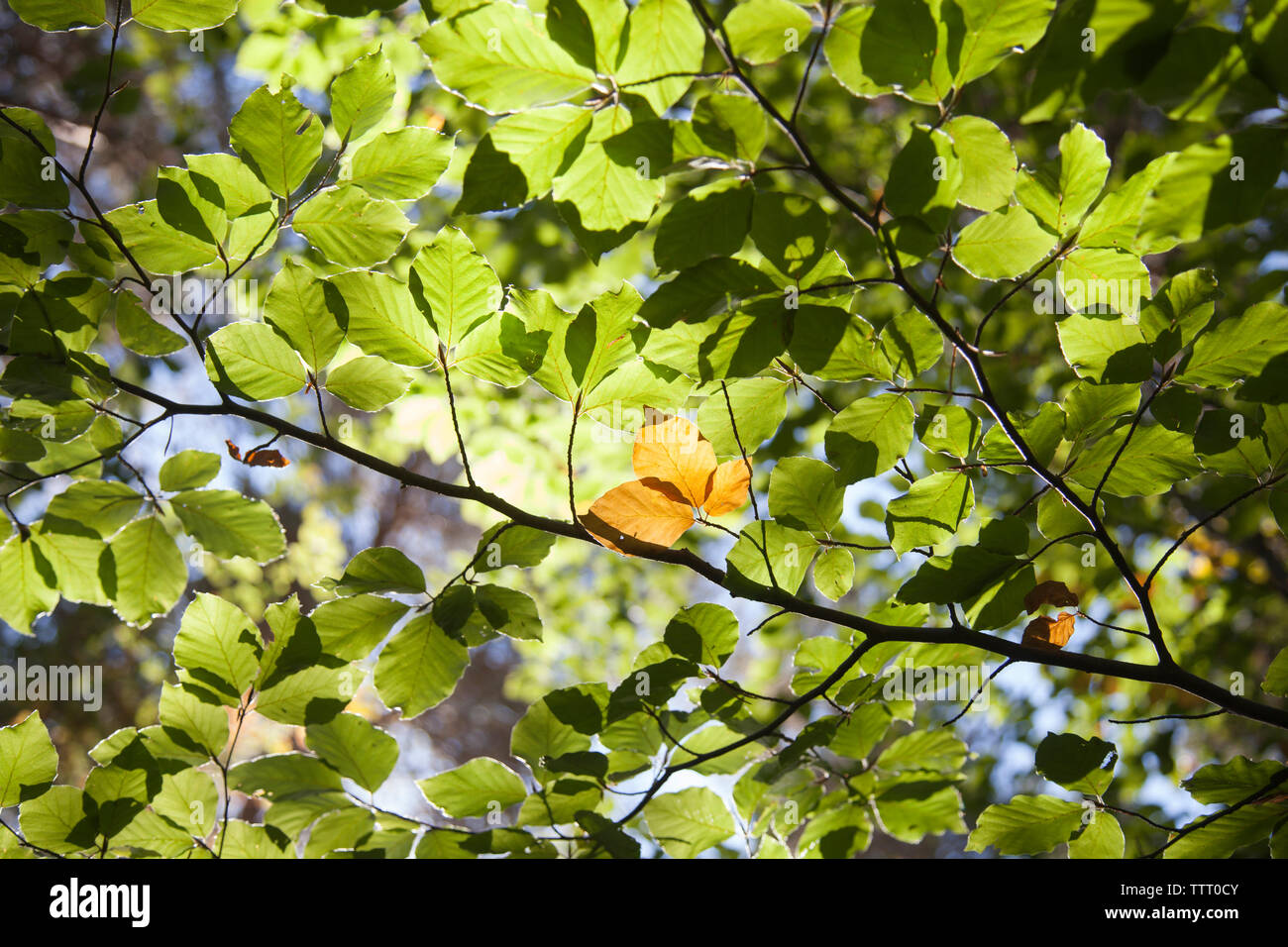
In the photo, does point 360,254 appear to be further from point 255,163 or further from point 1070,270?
point 1070,270

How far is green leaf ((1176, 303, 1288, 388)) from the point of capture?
82 centimetres

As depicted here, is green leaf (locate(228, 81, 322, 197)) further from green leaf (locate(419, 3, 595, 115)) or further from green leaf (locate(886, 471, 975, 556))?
green leaf (locate(886, 471, 975, 556))

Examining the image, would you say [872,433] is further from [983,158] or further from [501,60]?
[501,60]

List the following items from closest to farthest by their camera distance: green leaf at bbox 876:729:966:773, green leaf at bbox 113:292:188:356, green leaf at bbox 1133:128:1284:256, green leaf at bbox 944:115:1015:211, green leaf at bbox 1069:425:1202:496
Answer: green leaf at bbox 1133:128:1284:256, green leaf at bbox 944:115:1015:211, green leaf at bbox 1069:425:1202:496, green leaf at bbox 113:292:188:356, green leaf at bbox 876:729:966:773

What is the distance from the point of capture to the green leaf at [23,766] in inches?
34.5

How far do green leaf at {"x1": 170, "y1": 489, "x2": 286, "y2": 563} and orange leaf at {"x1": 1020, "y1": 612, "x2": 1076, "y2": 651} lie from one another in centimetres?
91

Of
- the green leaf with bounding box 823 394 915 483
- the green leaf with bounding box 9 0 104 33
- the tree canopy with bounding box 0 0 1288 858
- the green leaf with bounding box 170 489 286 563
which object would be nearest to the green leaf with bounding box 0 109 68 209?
the tree canopy with bounding box 0 0 1288 858

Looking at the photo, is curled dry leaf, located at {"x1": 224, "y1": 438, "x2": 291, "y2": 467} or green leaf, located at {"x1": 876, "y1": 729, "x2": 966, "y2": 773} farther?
green leaf, located at {"x1": 876, "y1": 729, "x2": 966, "y2": 773}

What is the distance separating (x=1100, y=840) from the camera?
0.94m

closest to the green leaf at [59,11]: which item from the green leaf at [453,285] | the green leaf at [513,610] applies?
the green leaf at [453,285]

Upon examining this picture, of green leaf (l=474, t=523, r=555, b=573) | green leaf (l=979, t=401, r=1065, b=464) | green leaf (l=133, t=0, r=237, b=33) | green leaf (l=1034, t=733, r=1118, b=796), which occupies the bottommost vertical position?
green leaf (l=1034, t=733, r=1118, b=796)

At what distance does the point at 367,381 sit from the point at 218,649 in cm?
35

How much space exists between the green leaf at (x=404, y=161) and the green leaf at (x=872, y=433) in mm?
508

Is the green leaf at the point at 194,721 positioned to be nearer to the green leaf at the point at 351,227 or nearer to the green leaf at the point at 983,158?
the green leaf at the point at 351,227
